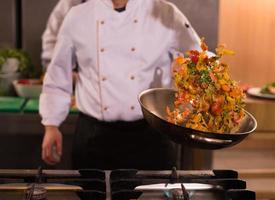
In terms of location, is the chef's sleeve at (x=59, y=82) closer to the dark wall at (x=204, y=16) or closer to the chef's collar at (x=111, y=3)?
the chef's collar at (x=111, y=3)

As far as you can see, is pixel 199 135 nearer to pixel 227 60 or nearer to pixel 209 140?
pixel 209 140

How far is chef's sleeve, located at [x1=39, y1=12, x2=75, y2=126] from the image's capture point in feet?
4.92

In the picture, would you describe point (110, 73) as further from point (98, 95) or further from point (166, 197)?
point (166, 197)

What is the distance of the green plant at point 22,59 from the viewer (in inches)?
86.2

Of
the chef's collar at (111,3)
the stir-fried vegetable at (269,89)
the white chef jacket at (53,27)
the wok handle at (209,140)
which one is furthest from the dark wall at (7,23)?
the wok handle at (209,140)

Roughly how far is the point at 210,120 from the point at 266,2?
171cm

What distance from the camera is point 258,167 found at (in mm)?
2209

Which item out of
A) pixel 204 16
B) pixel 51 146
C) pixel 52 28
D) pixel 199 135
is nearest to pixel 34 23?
pixel 52 28

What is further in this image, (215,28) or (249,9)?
(249,9)

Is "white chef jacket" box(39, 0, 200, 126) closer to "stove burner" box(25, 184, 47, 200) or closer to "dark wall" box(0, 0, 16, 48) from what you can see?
"stove burner" box(25, 184, 47, 200)

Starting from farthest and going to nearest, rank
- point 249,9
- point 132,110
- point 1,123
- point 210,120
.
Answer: point 249,9
point 1,123
point 132,110
point 210,120

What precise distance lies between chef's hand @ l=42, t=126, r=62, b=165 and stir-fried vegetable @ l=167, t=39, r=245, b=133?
1.78ft

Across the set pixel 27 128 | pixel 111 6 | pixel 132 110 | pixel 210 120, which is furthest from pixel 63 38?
pixel 210 120

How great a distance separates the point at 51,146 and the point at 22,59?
0.84 metres
